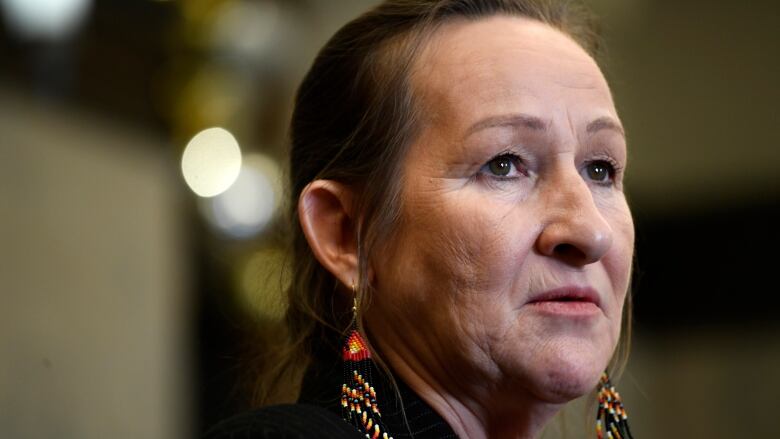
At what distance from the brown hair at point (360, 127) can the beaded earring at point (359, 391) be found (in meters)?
0.07

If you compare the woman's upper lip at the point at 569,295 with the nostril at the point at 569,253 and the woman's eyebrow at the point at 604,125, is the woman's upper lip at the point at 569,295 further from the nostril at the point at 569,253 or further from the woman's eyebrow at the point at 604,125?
the woman's eyebrow at the point at 604,125

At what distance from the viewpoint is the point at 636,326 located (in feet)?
18.6

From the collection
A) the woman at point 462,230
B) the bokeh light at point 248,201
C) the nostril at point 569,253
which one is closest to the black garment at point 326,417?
the woman at point 462,230

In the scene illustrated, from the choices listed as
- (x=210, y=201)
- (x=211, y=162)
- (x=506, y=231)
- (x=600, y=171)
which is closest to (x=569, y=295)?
(x=506, y=231)

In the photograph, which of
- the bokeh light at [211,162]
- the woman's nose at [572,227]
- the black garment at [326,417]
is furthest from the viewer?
the bokeh light at [211,162]

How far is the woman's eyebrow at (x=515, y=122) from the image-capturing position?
1.46m

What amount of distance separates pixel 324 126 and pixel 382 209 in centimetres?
23

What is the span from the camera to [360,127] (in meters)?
1.59

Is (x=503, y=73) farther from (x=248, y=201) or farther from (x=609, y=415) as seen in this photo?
(x=248, y=201)

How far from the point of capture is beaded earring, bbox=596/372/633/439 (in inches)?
64.1

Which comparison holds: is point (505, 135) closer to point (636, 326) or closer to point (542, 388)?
point (542, 388)

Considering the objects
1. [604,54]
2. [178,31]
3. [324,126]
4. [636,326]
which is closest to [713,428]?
[636,326]

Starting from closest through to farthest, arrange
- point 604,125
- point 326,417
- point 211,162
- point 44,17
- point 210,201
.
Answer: point 326,417 → point 604,125 → point 44,17 → point 211,162 → point 210,201

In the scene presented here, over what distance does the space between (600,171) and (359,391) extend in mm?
479
